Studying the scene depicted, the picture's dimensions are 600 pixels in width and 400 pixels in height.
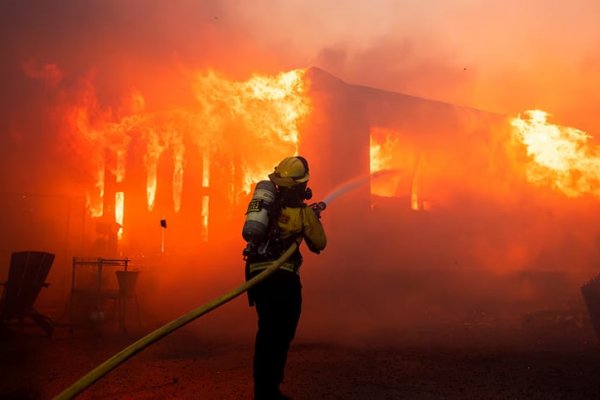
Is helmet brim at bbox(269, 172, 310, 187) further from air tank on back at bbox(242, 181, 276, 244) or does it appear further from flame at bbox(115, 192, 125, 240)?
flame at bbox(115, 192, 125, 240)

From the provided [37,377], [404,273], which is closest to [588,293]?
[37,377]

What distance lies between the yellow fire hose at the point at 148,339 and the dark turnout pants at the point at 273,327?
114 millimetres

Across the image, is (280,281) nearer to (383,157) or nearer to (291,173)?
(291,173)

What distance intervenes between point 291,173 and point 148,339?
5.24 ft

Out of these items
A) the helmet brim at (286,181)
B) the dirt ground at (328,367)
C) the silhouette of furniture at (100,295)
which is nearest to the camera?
the helmet brim at (286,181)

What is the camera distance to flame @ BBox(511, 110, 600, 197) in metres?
21.3

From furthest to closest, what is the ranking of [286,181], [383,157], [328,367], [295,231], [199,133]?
[383,157] → [199,133] → [328,367] → [286,181] → [295,231]

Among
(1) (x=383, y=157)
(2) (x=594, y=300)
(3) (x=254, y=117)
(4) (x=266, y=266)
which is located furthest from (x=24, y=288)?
(1) (x=383, y=157)

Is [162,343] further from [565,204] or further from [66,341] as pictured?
[565,204]

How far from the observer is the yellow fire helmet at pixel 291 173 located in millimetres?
3953

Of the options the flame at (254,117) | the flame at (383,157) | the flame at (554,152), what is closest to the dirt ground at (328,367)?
the flame at (254,117)

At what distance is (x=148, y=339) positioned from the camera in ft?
10.9

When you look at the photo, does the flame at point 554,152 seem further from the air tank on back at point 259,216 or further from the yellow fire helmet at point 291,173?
the air tank on back at point 259,216

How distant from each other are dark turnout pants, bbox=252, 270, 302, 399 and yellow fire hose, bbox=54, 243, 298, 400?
0.11m
